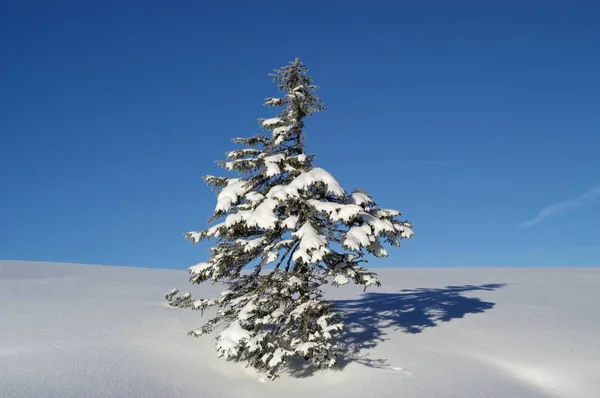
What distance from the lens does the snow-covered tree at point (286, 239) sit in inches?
498

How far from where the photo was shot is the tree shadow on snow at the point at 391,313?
1459 cm

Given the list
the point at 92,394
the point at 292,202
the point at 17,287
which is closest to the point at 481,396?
the point at 292,202

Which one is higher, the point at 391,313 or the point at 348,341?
the point at 391,313

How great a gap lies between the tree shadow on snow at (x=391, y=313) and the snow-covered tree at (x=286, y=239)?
144 centimetres

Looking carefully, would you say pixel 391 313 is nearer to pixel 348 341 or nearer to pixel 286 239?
pixel 348 341

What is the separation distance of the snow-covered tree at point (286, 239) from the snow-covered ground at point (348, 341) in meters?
0.94

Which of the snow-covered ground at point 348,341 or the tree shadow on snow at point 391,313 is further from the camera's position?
the tree shadow on snow at point 391,313

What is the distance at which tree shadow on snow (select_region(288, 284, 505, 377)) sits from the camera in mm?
14586

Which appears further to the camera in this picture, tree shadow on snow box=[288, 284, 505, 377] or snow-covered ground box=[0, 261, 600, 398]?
tree shadow on snow box=[288, 284, 505, 377]

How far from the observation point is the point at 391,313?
1981 cm

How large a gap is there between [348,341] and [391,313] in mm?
4544

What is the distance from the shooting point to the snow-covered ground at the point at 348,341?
40.4 feet

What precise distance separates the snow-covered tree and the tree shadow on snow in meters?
1.44

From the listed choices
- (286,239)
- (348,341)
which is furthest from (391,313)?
(286,239)
